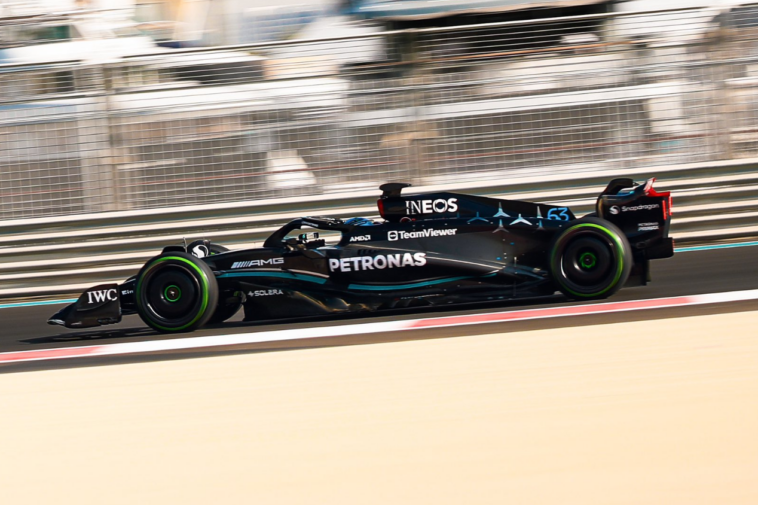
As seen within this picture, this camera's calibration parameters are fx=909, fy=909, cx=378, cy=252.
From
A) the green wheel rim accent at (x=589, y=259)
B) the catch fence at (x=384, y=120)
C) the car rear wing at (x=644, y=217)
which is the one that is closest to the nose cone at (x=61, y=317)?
the catch fence at (x=384, y=120)

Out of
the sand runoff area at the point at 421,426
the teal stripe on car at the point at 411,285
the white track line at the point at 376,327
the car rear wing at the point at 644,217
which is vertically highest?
the car rear wing at the point at 644,217

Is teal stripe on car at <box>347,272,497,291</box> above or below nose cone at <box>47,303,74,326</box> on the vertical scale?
above

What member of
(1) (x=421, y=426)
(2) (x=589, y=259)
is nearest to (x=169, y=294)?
(2) (x=589, y=259)

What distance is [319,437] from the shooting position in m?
3.47

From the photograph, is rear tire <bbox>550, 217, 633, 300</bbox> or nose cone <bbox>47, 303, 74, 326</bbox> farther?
nose cone <bbox>47, 303, 74, 326</bbox>

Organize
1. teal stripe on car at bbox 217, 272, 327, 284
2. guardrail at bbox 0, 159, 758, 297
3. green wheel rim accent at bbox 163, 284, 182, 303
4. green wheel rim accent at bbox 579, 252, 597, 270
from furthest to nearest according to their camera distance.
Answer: guardrail at bbox 0, 159, 758, 297 < green wheel rim accent at bbox 163, 284, 182, 303 < teal stripe on car at bbox 217, 272, 327, 284 < green wheel rim accent at bbox 579, 252, 597, 270

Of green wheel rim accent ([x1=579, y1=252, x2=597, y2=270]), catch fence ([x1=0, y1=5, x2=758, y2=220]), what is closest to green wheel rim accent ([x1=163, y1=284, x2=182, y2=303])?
catch fence ([x1=0, y1=5, x2=758, y2=220])

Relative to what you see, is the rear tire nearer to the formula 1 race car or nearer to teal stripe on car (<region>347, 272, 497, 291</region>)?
the formula 1 race car

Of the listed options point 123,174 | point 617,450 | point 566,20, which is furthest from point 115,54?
point 617,450

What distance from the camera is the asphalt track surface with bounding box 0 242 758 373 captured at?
17.6 feet

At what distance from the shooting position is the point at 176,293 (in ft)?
20.2

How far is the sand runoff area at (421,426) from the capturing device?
2871 mm

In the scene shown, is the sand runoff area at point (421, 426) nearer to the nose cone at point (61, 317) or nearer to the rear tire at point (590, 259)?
the rear tire at point (590, 259)

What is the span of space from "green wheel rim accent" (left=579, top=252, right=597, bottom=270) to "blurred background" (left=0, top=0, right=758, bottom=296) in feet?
8.29
